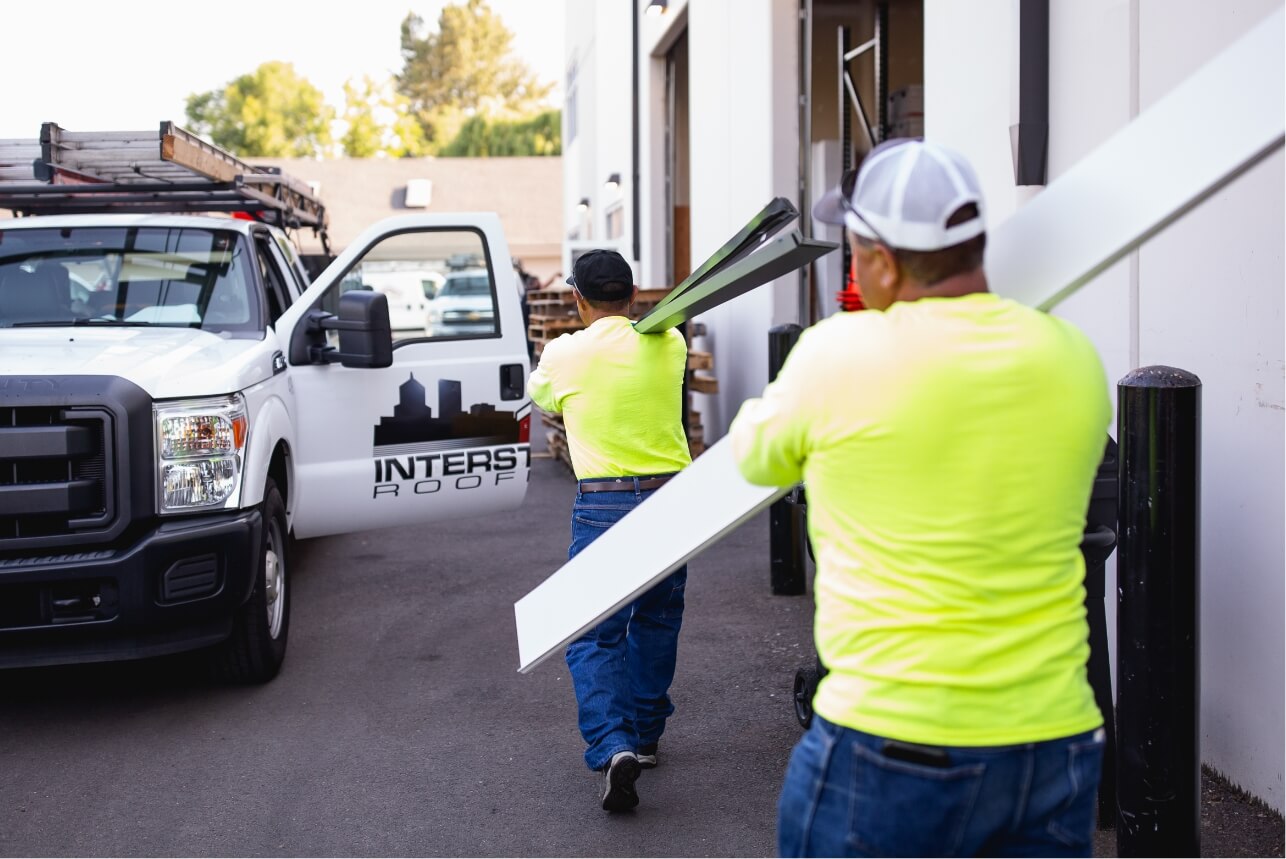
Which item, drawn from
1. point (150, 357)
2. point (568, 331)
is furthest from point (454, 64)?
point (150, 357)

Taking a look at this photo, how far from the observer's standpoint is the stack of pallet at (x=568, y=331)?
11.8 meters

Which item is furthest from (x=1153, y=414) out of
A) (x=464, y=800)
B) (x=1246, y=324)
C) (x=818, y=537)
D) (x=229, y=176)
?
(x=229, y=176)

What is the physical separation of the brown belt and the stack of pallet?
7.22 m

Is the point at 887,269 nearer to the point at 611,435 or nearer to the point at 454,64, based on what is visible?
the point at 611,435

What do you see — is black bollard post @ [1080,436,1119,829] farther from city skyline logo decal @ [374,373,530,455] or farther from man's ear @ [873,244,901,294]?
city skyline logo decal @ [374,373,530,455]

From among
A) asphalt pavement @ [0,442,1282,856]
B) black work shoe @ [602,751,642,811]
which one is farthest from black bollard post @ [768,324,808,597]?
black work shoe @ [602,751,642,811]

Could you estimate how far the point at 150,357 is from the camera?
18.0 ft

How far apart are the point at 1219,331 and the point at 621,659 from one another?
2246 millimetres

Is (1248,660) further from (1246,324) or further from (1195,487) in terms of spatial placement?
(1246,324)

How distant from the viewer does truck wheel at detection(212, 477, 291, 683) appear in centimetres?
575

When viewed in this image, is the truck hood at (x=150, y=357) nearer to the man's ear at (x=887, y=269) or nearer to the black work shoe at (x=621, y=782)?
the black work shoe at (x=621, y=782)

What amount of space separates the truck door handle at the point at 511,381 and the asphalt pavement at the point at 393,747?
4.04 ft

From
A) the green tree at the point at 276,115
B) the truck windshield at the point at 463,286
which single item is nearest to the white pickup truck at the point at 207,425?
the truck windshield at the point at 463,286

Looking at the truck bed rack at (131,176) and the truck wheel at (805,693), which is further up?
the truck bed rack at (131,176)
